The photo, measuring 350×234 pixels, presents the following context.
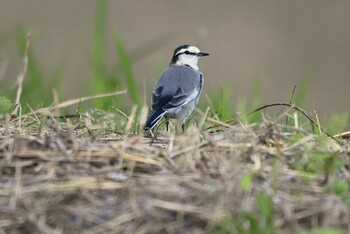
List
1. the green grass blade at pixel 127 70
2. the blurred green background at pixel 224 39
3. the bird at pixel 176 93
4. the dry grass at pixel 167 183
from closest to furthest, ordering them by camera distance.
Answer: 1. the dry grass at pixel 167 183
2. the bird at pixel 176 93
3. the green grass blade at pixel 127 70
4. the blurred green background at pixel 224 39

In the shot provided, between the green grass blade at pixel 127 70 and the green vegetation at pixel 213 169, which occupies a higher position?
the green vegetation at pixel 213 169

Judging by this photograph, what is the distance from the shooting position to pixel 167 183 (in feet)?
18.4

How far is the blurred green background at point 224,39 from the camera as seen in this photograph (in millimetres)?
13461

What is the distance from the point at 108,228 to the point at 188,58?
17.4 feet

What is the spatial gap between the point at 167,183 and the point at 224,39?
924 centimetres

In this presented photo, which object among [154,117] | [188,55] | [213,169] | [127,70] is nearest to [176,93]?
[127,70]

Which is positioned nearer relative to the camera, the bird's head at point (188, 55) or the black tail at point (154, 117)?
the black tail at point (154, 117)

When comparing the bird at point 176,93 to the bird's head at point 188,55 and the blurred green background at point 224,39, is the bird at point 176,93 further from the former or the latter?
the blurred green background at point 224,39

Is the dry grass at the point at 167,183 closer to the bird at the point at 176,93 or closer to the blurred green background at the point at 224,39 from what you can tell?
the bird at the point at 176,93

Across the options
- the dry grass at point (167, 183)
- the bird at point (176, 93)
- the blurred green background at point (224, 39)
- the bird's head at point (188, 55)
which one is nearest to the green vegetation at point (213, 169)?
the dry grass at point (167, 183)

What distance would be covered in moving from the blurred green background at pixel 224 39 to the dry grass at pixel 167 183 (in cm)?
654

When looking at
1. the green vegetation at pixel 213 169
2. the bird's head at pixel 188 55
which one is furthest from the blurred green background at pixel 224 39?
the green vegetation at pixel 213 169

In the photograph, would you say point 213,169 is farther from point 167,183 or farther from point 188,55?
point 188,55

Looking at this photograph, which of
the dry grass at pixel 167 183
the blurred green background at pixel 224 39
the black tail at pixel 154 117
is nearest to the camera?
the dry grass at pixel 167 183
